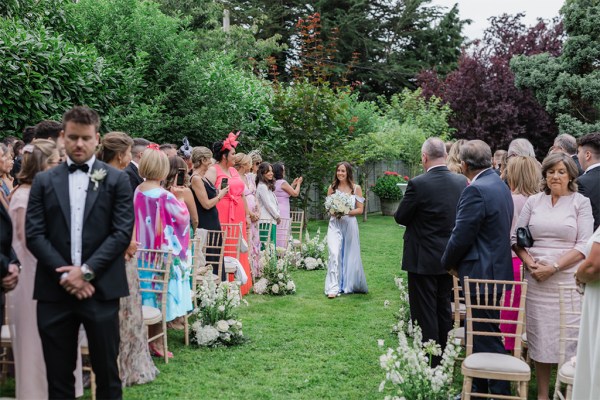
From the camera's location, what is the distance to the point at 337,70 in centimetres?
3441

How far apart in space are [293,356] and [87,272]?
347cm

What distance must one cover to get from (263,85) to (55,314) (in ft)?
45.6

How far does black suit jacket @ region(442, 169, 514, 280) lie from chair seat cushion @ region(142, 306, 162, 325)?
2.90 m

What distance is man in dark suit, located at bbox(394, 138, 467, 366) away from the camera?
19.6ft

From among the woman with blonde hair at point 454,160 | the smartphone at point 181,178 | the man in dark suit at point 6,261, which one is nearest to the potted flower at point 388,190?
the woman with blonde hair at point 454,160

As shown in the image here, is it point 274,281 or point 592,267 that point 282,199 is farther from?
point 592,267

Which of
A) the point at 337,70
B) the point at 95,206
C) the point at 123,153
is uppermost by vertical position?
the point at 337,70

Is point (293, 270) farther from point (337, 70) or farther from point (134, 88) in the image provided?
point (337, 70)

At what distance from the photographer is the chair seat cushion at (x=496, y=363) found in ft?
14.9

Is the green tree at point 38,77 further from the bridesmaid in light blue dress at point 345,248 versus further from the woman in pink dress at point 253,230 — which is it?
the bridesmaid in light blue dress at point 345,248

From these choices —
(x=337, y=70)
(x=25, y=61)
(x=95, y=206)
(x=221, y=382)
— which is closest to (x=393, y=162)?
(x=337, y=70)

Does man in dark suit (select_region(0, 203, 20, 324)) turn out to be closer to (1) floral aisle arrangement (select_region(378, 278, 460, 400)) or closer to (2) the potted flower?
(1) floral aisle arrangement (select_region(378, 278, 460, 400))

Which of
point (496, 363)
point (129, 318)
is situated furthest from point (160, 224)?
point (496, 363)

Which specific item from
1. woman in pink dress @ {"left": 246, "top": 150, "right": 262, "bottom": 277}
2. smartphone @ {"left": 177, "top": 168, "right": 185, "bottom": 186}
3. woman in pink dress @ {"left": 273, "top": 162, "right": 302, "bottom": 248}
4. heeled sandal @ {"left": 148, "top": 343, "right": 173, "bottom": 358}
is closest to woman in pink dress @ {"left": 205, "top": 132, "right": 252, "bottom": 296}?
woman in pink dress @ {"left": 246, "top": 150, "right": 262, "bottom": 277}
